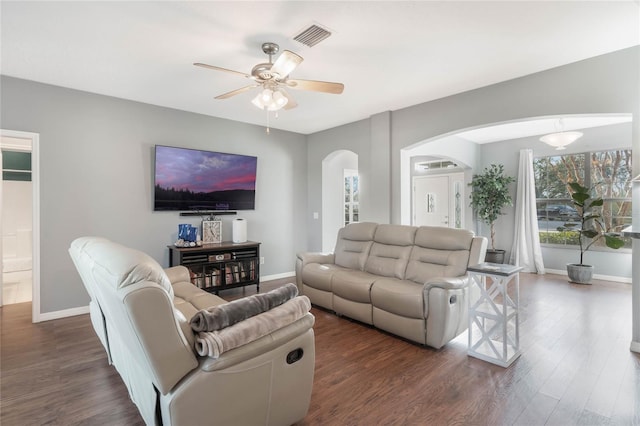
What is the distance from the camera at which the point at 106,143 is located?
3.96m

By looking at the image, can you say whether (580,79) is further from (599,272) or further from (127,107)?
(127,107)

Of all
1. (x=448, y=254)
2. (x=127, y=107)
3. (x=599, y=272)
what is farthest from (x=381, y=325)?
(x=599, y=272)

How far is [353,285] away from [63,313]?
11.5 ft

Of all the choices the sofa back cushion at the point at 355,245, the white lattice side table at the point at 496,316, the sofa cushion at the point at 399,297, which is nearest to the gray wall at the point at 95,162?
the sofa back cushion at the point at 355,245

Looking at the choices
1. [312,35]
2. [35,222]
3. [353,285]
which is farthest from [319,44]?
[35,222]

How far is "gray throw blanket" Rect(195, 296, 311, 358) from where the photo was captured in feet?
4.74

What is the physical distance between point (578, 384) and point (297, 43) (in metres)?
3.47

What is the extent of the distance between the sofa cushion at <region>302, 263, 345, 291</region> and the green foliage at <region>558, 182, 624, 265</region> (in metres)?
4.33

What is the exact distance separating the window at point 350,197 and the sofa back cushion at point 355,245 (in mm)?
2461

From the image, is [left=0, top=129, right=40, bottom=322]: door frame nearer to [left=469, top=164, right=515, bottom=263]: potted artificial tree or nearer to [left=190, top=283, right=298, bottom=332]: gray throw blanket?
[left=190, top=283, right=298, bottom=332]: gray throw blanket

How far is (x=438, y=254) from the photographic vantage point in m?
3.34

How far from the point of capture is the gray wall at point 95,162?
3.57 metres

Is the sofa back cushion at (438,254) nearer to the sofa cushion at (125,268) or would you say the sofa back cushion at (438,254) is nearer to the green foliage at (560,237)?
the sofa cushion at (125,268)

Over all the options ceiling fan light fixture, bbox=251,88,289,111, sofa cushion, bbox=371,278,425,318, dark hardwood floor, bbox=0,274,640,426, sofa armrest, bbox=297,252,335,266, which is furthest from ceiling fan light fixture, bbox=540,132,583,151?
ceiling fan light fixture, bbox=251,88,289,111
